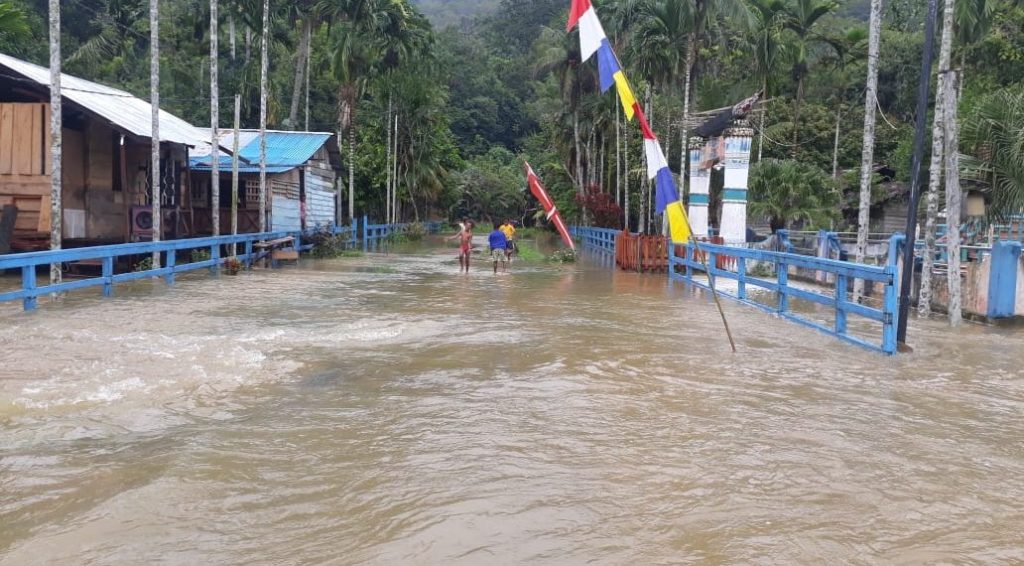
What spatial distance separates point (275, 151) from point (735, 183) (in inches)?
648

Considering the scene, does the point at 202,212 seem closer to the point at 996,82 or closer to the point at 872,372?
the point at 872,372

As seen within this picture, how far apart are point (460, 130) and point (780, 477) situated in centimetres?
7524

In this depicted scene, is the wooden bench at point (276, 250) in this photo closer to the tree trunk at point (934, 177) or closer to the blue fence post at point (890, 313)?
the tree trunk at point (934, 177)

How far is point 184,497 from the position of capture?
14.3ft

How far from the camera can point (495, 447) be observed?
17.6 ft

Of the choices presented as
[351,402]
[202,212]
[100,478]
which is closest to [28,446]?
[100,478]

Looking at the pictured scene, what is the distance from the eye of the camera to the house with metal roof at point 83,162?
57.2ft

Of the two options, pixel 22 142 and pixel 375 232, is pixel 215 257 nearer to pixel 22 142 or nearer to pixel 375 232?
pixel 22 142

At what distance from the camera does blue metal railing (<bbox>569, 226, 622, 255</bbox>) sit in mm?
31712

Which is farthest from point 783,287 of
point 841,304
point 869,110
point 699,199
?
point 699,199

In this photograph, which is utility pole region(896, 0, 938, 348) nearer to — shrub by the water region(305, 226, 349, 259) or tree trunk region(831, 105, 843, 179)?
shrub by the water region(305, 226, 349, 259)

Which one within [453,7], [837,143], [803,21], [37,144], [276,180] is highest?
[453,7]

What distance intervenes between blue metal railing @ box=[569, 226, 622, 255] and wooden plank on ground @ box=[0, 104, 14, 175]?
17973 mm

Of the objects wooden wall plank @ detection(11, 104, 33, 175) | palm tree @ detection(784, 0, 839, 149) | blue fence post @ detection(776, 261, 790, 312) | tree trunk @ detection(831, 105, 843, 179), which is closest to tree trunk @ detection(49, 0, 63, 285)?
wooden wall plank @ detection(11, 104, 33, 175)
